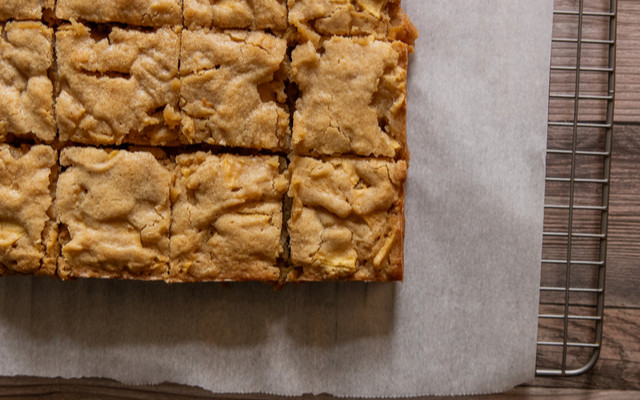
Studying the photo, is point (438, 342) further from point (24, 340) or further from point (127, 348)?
point (24, 340)

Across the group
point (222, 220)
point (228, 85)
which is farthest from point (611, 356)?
point (228, 85)

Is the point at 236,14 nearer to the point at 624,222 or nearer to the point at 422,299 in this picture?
the point at 422,299

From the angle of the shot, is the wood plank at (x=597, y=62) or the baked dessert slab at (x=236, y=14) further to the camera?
the wood plank at (x=597, y=62)

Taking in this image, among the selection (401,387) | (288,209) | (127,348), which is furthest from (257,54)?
(401,387)

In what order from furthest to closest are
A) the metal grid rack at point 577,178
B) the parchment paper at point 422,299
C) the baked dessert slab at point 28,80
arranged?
the metal grid rack at point 577,178, the parchment paper at point 422,299, the baked dessert slab at point 28,80

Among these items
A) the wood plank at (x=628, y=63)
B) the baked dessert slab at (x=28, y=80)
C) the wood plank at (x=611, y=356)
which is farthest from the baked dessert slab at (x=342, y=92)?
the wood plank at (x=611, y=356)

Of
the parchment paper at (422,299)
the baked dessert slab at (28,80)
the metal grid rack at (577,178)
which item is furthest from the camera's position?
the metal grid rack at (577,178)

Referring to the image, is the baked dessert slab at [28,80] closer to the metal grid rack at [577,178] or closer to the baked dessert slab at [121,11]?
the baked dessert slab at [121,11]

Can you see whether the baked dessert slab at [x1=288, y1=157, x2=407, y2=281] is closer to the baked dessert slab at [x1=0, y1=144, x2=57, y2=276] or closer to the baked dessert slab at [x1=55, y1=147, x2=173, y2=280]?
the baked dessert slab at [x1=55, y1=147, x2=173, y2=280]
